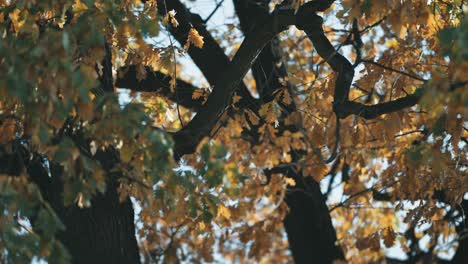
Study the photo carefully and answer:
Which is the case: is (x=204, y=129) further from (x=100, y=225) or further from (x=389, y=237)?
(x=389, y=237)

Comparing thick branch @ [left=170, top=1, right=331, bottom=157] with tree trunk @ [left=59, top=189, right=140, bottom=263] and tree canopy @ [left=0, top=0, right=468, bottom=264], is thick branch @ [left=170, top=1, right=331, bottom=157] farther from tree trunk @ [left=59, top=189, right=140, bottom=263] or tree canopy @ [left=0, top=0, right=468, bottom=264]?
tree trunk @ [left=59, top=189, right=140, bottom=263]

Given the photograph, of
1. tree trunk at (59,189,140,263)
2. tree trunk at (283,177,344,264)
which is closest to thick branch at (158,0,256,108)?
tree trunk at (283,177,344,264)

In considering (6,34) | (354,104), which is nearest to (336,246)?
(354,104)

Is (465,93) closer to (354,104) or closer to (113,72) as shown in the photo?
(354,104)

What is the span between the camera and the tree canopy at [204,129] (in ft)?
17.9

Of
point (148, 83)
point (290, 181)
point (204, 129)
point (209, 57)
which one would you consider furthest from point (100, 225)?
point (209, 57)

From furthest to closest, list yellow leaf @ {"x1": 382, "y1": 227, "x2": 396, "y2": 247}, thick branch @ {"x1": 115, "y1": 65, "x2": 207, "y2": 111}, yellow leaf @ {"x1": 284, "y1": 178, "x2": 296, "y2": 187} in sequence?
1. yellow leaf @ {"x1": 284, "y1": 178, "x2": 296, "y2": 187}
2. thick branch @ {"x1": 115, "y1": 65, "x2": 207, "y2": 111}
3. yellow leaf @ {"x1": 382, "y1": 227, "x2": 396, "y2": 247}

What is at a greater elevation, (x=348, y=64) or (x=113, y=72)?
(x=113, y=72)

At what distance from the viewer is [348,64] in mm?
7359

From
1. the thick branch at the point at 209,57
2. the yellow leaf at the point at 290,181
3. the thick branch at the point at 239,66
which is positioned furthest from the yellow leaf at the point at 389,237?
the thick branch at the point at 239,66

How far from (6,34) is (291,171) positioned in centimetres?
439

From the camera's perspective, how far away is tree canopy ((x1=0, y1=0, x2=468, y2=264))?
5445 mm

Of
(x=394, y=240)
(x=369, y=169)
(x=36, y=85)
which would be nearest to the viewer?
(x=36, y=85)

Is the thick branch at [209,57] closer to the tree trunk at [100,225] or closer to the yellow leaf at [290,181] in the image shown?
the yellow leaf at [290,181]
